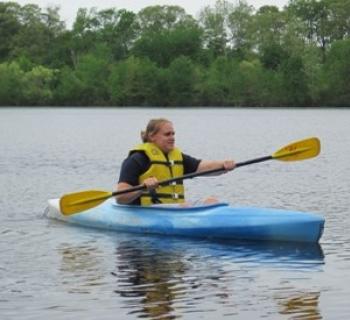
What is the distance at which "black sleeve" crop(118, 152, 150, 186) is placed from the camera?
13328mm

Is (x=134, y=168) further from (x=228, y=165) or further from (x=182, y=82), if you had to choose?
(x=182, y=82)

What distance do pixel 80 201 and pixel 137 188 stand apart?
0.94 m

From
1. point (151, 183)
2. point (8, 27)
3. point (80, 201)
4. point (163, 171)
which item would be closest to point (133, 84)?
point (8, 27)

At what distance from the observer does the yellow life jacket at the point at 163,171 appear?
43.8 feet

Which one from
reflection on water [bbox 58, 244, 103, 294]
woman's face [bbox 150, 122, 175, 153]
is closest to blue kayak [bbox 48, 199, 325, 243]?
woman's face [bbox 150, 122, 175, 153]

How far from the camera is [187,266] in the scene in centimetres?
1153

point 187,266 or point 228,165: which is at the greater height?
point 228,165

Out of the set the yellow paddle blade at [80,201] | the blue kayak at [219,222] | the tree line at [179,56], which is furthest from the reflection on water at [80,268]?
the tree line at [179,56]

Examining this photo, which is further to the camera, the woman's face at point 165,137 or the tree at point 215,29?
the tree at point 215,29

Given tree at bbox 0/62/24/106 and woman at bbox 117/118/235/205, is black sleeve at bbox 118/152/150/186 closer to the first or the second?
woman at bbox 117/118/235/205

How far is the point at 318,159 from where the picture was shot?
1213 inches

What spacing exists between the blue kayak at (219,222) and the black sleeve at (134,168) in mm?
487

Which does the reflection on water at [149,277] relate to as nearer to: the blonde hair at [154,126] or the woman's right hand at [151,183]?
the woman's right hand at [151,183]

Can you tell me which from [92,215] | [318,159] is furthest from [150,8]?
[92,215]
